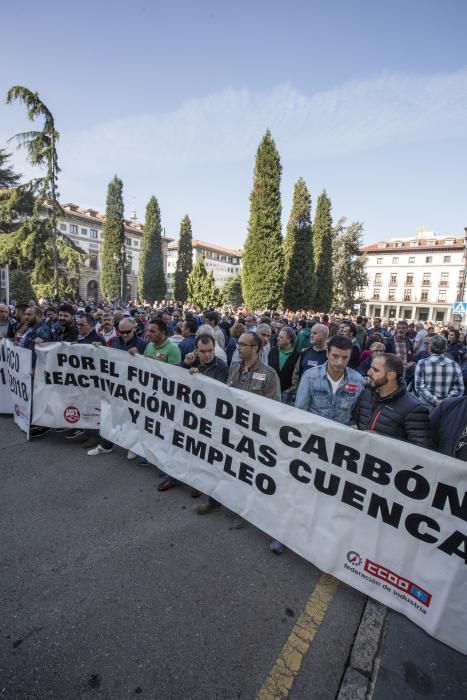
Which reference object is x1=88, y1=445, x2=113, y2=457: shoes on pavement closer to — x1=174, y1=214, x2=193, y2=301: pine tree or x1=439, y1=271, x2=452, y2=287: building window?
x1=174, y1=214, x2=193, y2=301: pine tree

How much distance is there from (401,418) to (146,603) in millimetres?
2313

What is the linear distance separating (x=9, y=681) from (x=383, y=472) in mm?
2547

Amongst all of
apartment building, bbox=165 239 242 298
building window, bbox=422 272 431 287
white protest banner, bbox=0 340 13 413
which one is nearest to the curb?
white protest banner, bbox=0 340 13 413

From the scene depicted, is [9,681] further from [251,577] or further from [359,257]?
[359,257]

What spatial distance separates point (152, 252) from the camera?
175ft

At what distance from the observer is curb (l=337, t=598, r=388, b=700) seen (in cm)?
195

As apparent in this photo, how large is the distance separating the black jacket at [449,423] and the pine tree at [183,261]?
5211cm

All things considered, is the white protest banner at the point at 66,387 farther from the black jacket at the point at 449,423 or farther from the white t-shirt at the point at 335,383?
the black jacket at the point at 449,423

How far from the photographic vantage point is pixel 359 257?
44.4m

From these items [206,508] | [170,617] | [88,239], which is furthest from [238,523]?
[88,239]

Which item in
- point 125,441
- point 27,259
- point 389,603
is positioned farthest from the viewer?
point 27,259

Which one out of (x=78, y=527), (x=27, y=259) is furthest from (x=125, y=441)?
(x=27, y=259)

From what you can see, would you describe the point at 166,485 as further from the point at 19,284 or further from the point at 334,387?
the point at 19,284

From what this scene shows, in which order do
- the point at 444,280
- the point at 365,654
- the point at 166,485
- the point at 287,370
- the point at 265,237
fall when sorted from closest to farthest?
the point at 365,654 → the point at 166,485 → the point at 287,370 → the point at 265,237 → the point at 444,280
